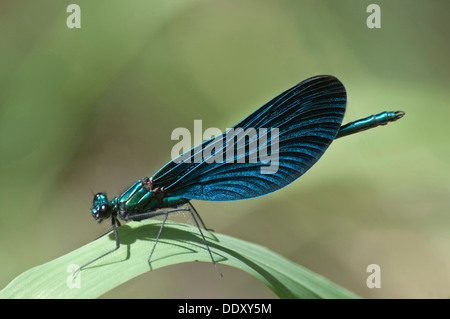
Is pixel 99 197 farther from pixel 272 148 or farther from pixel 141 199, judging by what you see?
pixel 272 148

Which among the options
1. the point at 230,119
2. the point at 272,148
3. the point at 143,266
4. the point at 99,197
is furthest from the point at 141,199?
A: the point at 230,119

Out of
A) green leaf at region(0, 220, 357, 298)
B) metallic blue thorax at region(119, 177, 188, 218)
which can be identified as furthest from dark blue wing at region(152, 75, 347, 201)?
green leaf at region(0, 220, 357, 298)

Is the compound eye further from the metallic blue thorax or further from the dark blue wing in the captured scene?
the dark blue wing

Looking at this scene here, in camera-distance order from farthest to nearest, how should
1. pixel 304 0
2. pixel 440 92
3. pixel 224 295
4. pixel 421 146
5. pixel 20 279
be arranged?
1. pixel 304 0
2. pixel 224 295
3. pixel 440 92
4. pixel 421 146
5. pixel 20 279

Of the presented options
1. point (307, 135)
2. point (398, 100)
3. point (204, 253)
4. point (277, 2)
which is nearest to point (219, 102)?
point (277, 2)

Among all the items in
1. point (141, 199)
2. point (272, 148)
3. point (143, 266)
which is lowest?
point (143, 266)

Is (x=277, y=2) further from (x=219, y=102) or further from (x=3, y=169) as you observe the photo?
(x=3, y=169)
